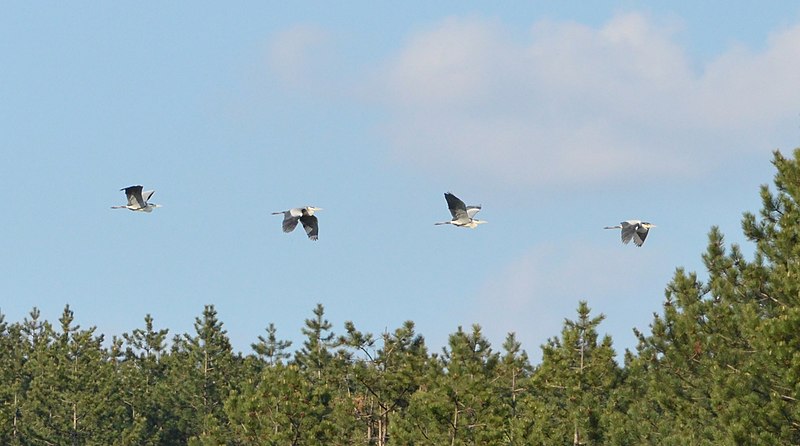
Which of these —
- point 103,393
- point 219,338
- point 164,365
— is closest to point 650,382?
point 103,393

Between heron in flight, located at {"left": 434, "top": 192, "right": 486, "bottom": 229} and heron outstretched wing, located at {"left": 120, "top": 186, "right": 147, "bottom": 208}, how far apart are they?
810 cm


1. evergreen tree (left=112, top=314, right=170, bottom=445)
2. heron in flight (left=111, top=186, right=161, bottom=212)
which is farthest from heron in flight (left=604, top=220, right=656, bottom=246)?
evergreen tree (left=112, top=314, right=170, bottom=445)

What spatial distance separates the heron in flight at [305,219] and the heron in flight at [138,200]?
380cm

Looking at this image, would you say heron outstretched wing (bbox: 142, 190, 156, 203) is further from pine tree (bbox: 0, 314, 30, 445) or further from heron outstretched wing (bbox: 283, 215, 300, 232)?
pine tree (bbox: 0, 314, 30, 445)

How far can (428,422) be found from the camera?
40.6m

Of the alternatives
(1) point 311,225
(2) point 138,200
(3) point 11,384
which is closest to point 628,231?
(1) point 311,225

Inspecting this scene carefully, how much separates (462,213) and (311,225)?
386 cm

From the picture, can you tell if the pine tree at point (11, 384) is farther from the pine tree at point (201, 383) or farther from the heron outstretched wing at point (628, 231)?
the heron outstretched wing at point (628, 231)

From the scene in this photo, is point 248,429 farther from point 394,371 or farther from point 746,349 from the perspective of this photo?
point 746,349

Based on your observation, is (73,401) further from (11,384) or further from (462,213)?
(462,213)

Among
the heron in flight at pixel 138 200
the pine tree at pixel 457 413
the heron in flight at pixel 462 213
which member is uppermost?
the heron in flight at pixel 138 200

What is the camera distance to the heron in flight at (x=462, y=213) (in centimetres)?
3706

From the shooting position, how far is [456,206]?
122ft

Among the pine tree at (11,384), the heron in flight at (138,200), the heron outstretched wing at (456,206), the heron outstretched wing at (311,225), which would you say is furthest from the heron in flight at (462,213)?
the pine tree at (11,384)
